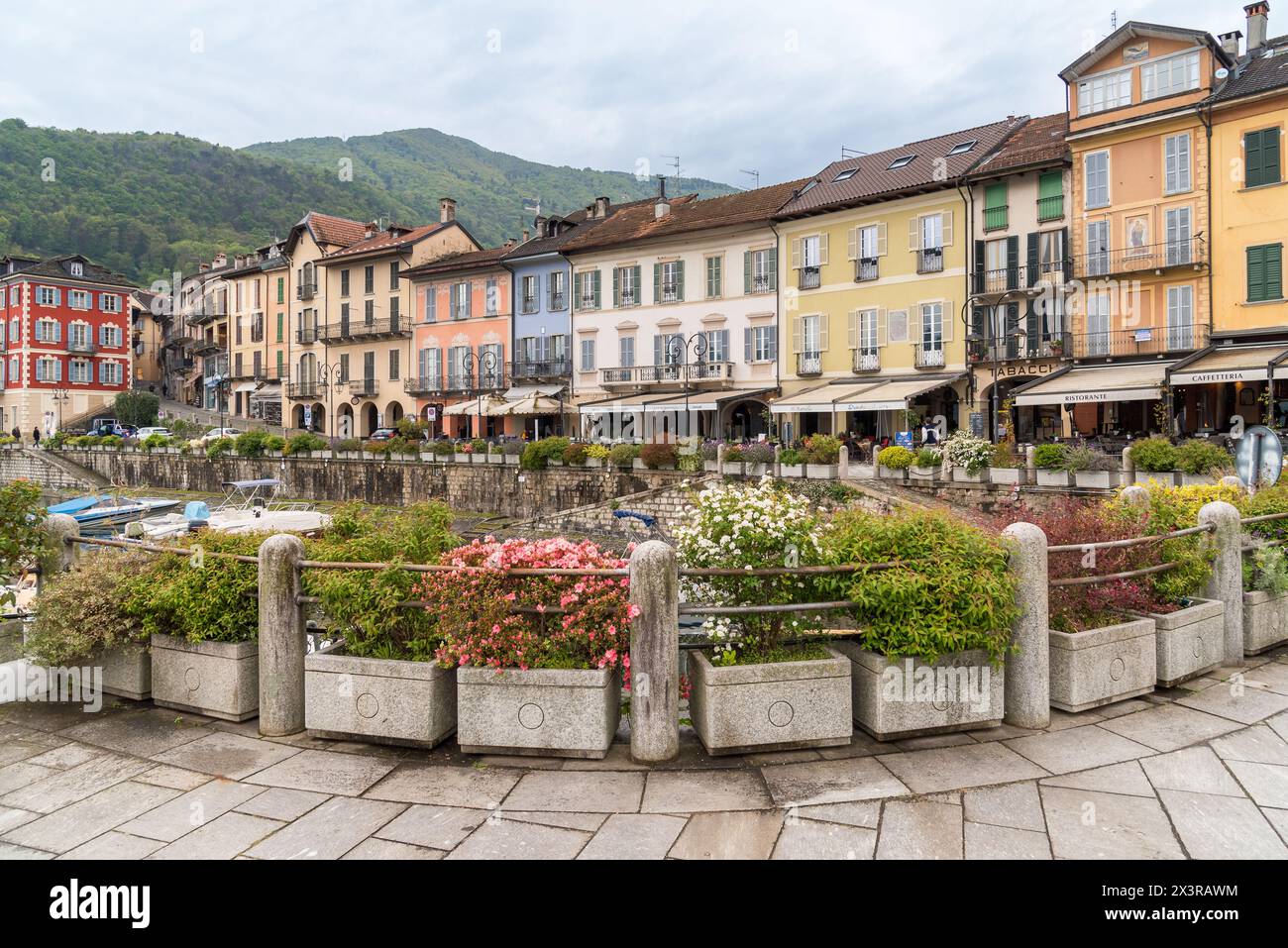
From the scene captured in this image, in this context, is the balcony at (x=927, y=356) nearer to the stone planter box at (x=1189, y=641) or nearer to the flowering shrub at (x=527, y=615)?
the stone planter box at (x=1189, y=641)

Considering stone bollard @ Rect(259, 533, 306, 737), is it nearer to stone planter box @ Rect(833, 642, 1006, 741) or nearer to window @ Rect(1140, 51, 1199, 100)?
stone planter box @ Rect(833, 642, 1006, 741)

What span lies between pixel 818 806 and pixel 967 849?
723 millimetres

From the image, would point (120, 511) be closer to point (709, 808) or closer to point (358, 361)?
point (358, 361)

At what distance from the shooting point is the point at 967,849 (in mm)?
3602

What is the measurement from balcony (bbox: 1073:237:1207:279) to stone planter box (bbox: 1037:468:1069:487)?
31.9 feet

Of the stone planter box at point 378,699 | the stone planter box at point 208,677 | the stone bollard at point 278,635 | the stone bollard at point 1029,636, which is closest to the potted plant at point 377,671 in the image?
the stone planter box at point 378,699

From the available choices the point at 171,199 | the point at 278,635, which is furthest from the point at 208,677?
the point at 171,199

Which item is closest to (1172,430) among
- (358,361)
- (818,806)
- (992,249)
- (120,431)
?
(992,249)

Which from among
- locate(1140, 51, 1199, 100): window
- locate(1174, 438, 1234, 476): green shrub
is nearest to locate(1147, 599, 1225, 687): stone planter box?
locate(1174, 438, 1234, 476): green shrub

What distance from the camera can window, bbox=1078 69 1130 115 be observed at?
25641mm

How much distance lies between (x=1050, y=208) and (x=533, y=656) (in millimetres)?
27839

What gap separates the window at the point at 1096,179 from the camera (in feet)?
84.9

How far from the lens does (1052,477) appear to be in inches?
769

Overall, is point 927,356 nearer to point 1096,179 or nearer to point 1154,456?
point 1096,179
